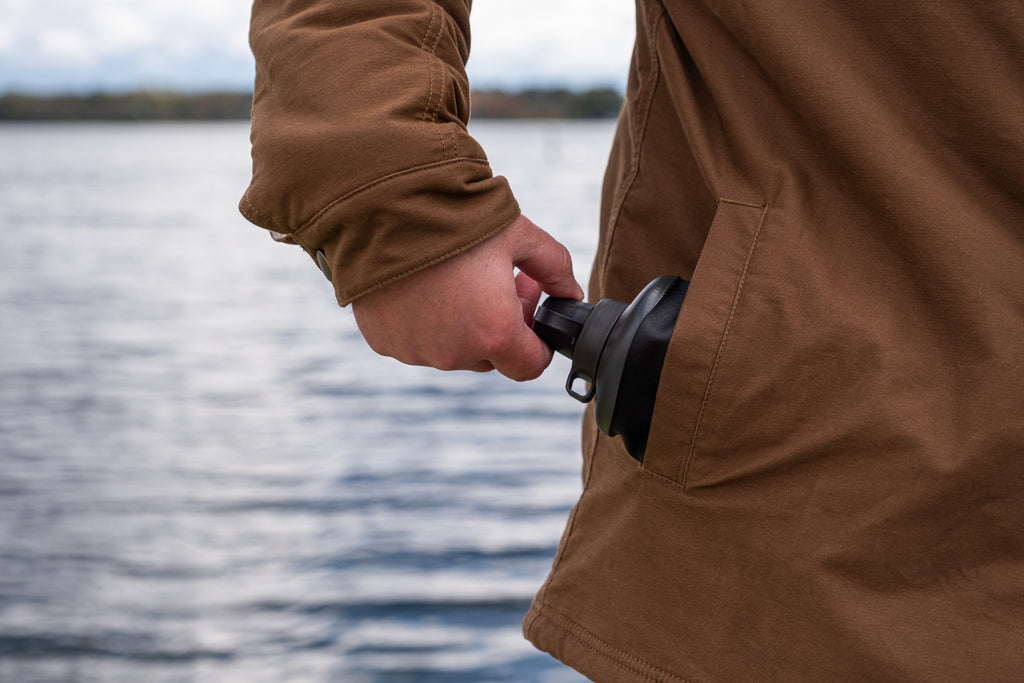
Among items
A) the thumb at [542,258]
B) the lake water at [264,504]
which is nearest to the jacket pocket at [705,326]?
the thumb at [542,258]

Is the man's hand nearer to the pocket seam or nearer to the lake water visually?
the pocket seam

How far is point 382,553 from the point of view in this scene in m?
4.62

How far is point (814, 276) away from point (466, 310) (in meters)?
0.38

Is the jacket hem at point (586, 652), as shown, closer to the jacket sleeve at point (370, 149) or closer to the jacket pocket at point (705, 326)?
the jacket pocket at point (705, 326)

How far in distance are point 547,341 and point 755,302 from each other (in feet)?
0.91

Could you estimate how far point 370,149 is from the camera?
1.02 metres

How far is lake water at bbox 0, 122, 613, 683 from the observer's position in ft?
12.3

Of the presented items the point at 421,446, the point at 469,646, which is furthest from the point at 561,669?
the point at 421,446

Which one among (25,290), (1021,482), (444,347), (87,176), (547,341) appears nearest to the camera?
(1021,482)

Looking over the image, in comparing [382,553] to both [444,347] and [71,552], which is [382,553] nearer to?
[71,552]

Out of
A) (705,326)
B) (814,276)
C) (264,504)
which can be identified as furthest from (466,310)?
(264,504)

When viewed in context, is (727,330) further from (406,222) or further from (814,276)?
(406,222)

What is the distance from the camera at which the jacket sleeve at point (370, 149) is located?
1.03 metres

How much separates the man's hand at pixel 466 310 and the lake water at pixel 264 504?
263 cm
